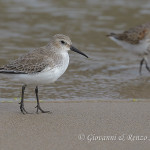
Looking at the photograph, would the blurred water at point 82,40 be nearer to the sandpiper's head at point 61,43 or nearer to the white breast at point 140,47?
the white breast at point 140,47

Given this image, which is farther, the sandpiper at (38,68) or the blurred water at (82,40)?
the blurred water at (82,40)

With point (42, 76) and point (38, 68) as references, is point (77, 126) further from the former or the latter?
point (38, 68)

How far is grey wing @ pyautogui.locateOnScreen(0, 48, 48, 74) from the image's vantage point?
5832 mm

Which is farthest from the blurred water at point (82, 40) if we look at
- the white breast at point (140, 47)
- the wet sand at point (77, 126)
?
the wet sand at point (77, 126)

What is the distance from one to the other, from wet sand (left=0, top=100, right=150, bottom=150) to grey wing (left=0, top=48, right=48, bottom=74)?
0.60m

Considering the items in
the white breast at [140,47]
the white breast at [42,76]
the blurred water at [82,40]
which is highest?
the white breast at [42,76]

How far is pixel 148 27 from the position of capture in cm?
992

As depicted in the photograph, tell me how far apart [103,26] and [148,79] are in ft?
14.2

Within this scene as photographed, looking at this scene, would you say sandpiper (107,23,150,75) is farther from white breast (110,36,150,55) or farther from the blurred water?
the blurred water

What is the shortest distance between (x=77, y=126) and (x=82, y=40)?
6.50 m

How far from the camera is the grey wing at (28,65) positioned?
583cm

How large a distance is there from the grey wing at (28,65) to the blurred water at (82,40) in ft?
4.04

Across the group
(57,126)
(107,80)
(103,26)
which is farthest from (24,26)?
(57,126)

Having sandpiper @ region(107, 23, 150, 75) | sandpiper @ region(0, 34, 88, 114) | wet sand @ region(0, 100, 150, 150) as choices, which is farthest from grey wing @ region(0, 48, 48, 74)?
sandpiper @ region(107, 23, 150, 75)
